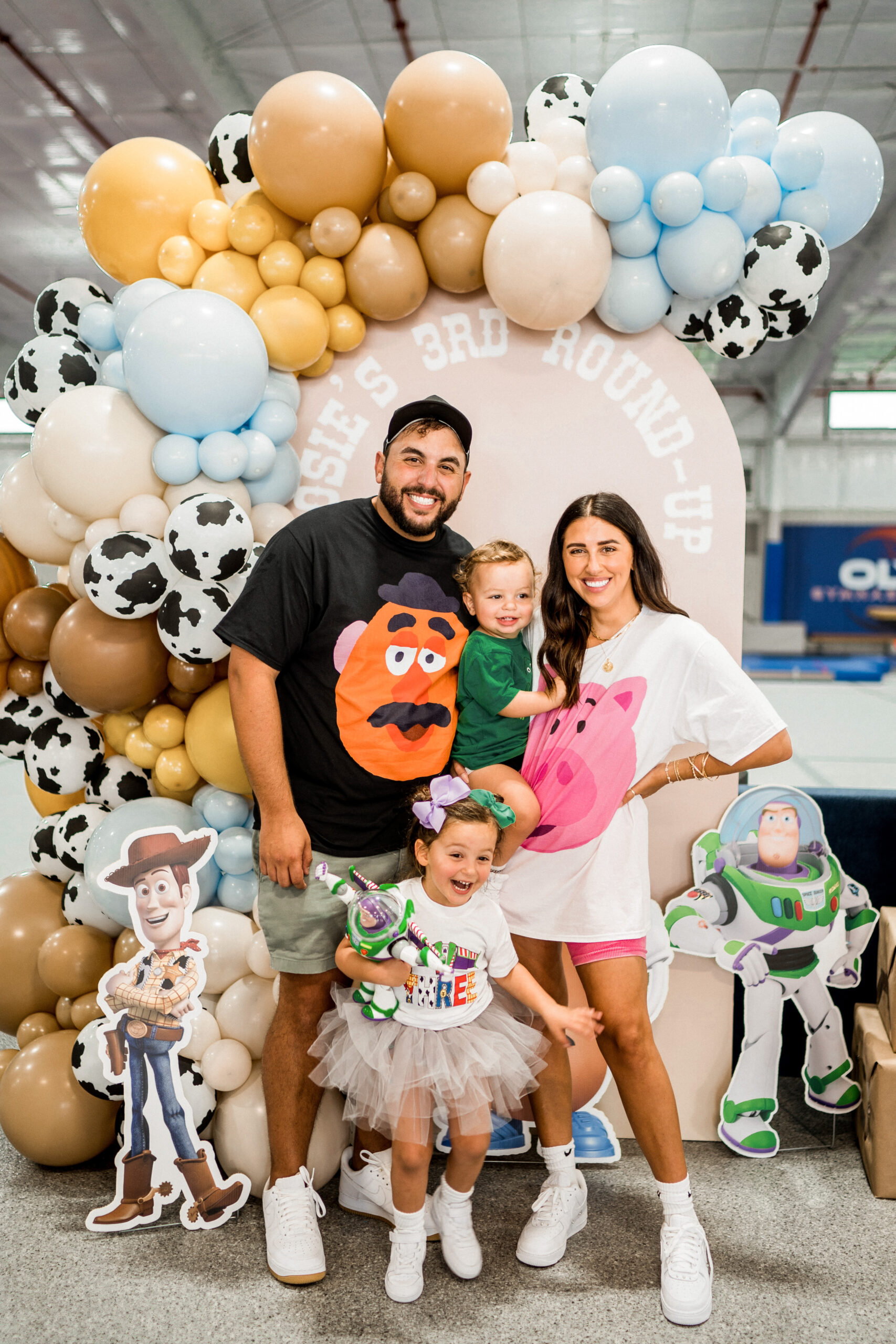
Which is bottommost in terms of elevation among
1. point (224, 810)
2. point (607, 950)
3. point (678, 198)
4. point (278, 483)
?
point (607, 950)

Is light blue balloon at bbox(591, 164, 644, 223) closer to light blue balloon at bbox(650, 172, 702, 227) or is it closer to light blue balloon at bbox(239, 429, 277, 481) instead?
light blue balloon at bbox(650, 172, 702, 227)

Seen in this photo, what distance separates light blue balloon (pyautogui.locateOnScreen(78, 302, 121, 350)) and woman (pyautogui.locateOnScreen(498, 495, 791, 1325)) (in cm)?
122

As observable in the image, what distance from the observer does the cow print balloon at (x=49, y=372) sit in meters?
2.28

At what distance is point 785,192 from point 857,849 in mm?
1784

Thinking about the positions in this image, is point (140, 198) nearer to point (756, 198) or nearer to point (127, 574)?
point (127, 574)

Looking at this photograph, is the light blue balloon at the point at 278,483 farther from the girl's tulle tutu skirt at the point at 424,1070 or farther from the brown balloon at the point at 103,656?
the girl's tulle tutu skirt at the point at 424,1070

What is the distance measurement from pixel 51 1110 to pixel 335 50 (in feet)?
17.6

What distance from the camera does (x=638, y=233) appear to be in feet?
6.93

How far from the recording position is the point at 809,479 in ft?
53.2

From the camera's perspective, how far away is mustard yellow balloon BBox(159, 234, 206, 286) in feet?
7.22

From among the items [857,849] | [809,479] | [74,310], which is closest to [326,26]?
[74,310]

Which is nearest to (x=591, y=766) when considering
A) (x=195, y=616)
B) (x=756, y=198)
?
(x=195, y=616)

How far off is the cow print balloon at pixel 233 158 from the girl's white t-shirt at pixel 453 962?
1755mm

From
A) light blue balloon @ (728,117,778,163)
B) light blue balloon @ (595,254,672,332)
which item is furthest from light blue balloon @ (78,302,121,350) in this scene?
light blue balloon @ (728,117,778,163)
